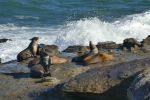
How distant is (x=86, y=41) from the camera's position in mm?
23047

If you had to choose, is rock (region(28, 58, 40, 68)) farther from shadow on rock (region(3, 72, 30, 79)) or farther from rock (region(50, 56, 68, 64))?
shadow on rock (region(3, 72, 30, 79))

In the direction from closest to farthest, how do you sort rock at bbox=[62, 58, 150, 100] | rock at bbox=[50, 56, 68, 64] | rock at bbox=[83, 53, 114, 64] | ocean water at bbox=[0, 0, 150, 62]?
rock at bbox=[62, 58, 150, 100] → rock at bbox=[83, 53, 114, 64] → rock at bbox=[50, 56, 68, 64] → ocean water at bbox=[0, 0, 150, 62]

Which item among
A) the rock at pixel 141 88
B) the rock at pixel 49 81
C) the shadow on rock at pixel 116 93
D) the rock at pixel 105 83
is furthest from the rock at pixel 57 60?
the rock at pixel 141 88

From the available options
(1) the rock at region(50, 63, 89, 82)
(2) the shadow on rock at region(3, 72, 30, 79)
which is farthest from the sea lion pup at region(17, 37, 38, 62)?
(2) the shadow on rock at region(3, 72, 30, 79)

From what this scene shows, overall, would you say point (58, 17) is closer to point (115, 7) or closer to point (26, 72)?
point (115, 7)

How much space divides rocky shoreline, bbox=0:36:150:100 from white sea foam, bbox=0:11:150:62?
4.69 meters

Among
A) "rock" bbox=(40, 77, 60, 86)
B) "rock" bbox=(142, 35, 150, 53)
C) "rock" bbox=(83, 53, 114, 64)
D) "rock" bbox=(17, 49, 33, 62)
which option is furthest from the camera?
"rock" bbox=(17, 49, 33, 62)

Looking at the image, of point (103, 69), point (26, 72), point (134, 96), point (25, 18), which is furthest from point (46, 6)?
point (134, 96)

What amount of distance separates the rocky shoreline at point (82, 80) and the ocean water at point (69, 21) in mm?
4691

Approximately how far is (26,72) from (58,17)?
53.9 feet

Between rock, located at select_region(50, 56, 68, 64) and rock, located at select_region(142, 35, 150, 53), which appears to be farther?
rock, located at select_region(142, 35, 150, 53)

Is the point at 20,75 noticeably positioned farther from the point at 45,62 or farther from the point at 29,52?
the point at 29,52

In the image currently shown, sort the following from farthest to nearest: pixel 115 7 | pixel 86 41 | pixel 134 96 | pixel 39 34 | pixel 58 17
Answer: pixel 115 7
pixel 58 17
pixel 39 34
pixel 86 41
pixel 134 96

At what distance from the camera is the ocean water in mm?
23500
